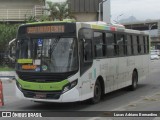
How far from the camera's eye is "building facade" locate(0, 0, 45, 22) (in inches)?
1937

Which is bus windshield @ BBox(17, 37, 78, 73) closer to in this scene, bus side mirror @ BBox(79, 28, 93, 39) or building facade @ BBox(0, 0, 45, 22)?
bus side mirror @ BBox(79, 28, 93, 39)

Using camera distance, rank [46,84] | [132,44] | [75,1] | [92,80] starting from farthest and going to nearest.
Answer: [75,1] < [132,44] < [92,80] < [46,84]

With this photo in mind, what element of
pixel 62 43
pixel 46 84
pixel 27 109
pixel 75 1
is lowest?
pixel 27 109

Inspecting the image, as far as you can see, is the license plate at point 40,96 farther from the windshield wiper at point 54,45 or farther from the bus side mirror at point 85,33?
the bus side mirror at point 85,33

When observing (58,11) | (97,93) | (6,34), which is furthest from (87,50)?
(58,11)

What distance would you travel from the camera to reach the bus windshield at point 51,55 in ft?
43.1

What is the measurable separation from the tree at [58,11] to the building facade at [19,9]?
10.8ft

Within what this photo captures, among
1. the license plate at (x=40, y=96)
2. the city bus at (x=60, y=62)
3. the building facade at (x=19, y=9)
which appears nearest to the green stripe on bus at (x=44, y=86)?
the city bus at (x=60, y=62)

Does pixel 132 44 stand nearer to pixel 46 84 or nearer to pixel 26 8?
pixel 46 84

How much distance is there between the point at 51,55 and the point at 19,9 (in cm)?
3747

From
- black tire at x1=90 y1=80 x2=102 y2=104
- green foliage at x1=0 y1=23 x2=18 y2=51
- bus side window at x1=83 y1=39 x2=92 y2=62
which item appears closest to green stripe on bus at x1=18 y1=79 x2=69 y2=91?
bus side window at x1=83 y1=39 x2=92 y2=62

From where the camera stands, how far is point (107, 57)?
15.8 m

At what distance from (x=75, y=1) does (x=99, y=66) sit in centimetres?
3475

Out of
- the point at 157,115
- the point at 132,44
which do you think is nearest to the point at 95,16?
the point at 132,44
